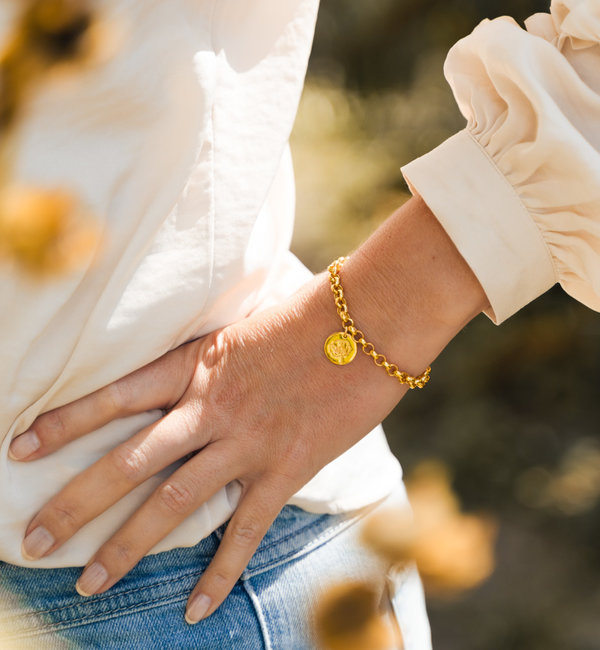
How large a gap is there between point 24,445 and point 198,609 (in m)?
0.24

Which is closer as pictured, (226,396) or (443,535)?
(226,396)

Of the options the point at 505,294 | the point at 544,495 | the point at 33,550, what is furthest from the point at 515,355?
the point at 33,550

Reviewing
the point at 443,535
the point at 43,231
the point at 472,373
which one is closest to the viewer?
the point at 43,231

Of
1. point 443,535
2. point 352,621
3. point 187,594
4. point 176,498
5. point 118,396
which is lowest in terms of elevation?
point 443,535

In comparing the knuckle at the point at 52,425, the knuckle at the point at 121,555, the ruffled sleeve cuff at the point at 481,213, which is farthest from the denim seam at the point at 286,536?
the ruffled sleeve cuff at the point at 481,213

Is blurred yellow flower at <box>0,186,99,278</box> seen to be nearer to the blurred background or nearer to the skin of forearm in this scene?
the skin of forearm

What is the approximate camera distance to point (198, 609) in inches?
27.5

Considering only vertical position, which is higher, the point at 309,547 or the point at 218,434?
the point at 218,434

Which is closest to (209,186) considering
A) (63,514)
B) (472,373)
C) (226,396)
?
(226,396)

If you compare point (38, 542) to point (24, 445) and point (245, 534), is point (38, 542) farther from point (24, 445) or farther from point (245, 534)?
point (245, 534)

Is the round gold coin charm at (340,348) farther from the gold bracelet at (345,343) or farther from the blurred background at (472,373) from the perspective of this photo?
the blurred background at (472,373)

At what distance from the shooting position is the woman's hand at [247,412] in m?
0.67

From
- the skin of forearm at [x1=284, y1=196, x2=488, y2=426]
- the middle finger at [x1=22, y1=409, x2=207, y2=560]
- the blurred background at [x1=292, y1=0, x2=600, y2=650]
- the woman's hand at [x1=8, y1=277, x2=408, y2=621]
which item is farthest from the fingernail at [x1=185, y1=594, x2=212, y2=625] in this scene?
the blurred background at [x1=292, y1=0, x2=600, y2=650]

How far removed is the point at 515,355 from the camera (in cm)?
160
